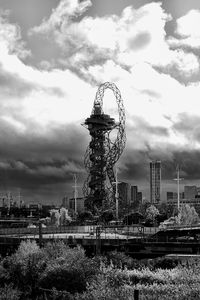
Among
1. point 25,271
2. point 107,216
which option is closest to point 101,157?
point 107,216

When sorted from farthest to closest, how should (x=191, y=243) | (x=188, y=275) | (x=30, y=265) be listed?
(x=191, y=243) → (x=30, y=265) → (x=188, y=275)

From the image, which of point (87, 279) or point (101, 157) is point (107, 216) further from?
point (87, 279)

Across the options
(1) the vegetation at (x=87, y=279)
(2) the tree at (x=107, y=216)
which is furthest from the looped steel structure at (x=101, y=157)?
(1) the vegetation at (x=87, y=279)

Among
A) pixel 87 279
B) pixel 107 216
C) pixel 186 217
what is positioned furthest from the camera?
pixel 107 216

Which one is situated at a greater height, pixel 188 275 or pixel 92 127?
pixel 92 127

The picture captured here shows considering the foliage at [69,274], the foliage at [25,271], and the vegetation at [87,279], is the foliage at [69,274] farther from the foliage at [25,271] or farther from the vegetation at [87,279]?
the foliage at [25,271]

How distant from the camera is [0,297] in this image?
2842cm

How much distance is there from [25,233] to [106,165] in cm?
6395

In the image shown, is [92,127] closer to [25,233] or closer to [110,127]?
[110,127]

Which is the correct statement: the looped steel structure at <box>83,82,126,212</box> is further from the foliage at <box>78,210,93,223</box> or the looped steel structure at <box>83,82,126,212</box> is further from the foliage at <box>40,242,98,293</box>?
the foliage at <box>40,242,98,293</box>

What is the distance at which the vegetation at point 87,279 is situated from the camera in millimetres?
24688

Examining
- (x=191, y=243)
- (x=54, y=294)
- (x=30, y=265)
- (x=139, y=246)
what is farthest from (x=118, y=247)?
(x=54, y=294)

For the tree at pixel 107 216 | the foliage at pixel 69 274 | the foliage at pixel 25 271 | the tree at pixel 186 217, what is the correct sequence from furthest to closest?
the tree at pixel 107 216 < the tree at pixel 186 217 < the foliage at pixel 25 271 < the foliage at pixel 69 274

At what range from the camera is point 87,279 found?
32875 mm
